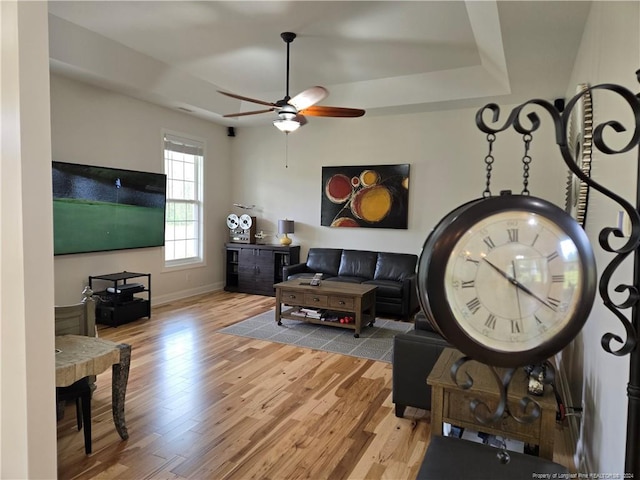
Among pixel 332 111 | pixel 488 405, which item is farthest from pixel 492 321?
pixel 332 111

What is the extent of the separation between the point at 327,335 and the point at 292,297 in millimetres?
639

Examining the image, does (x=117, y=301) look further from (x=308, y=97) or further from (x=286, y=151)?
(x=286, y=151)

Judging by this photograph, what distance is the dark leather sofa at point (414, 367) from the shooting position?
2682mm

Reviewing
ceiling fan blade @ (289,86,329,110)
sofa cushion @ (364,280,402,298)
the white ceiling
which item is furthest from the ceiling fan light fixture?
sofa cushion @ (364,280,402,298)

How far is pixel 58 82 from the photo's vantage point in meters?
4.61

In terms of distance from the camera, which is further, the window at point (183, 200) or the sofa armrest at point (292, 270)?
the window at point (183, 200)

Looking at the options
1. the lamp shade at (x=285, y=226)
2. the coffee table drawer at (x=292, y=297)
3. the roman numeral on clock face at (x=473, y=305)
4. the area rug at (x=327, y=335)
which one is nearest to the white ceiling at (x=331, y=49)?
the lamp shade at (x=285, y=226)

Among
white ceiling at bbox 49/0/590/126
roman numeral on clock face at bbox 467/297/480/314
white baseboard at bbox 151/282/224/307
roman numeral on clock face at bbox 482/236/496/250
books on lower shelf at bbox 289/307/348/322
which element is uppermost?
white ceiling at bbox 49/0/590/126

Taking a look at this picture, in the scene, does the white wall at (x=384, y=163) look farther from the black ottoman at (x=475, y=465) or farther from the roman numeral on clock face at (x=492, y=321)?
the roman numeral on clock face at (x=492, y=321)

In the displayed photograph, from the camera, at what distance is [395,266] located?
5992 mm

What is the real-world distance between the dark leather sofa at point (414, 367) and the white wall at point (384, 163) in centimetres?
336

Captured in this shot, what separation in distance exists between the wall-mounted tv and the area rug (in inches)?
76.6

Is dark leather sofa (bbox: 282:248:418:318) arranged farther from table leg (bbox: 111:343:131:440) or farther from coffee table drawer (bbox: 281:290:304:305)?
table leg (bbox: 111:343:131:440)

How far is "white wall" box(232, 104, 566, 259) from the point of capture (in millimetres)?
5703
